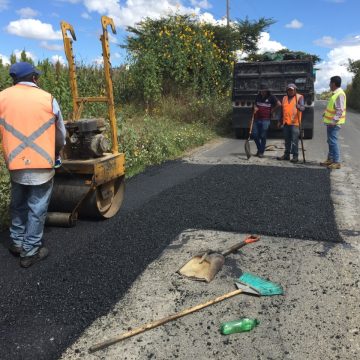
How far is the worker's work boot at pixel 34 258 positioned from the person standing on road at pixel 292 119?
6.40 meters

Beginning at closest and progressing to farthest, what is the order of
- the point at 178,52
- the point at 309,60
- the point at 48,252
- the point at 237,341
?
1. the point at 237,341
2. the point at 48,252
3. the point at 309,60
4. the point at 178,52

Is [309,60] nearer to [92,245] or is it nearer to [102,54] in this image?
[102,54]

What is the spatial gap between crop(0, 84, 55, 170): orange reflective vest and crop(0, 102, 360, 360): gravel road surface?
97 centimetres

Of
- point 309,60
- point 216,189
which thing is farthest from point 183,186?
point 309,60

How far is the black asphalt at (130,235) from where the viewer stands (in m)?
3.01

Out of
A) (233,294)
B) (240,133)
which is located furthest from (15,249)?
(240,133)

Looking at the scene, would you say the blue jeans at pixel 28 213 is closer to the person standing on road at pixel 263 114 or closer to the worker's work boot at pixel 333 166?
the worker's work boot at pixel 333 166

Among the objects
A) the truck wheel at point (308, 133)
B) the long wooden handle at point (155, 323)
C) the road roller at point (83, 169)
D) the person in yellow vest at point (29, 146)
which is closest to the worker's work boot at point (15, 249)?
the person in yellow vest at point (29, 146)

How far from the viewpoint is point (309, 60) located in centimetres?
1230

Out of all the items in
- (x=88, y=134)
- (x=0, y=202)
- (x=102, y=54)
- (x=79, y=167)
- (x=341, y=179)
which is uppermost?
(x=102, y=54)

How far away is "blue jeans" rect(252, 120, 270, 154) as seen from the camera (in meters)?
9.90

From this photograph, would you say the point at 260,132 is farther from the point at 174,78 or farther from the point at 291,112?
the point at 174,78

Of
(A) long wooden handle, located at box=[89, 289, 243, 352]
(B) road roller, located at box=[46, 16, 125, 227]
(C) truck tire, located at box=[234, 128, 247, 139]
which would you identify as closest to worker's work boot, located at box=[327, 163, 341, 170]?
(B) road roller, located at box=[46, 16, 125, 227]

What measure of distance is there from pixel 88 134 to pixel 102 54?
1.03 meters
